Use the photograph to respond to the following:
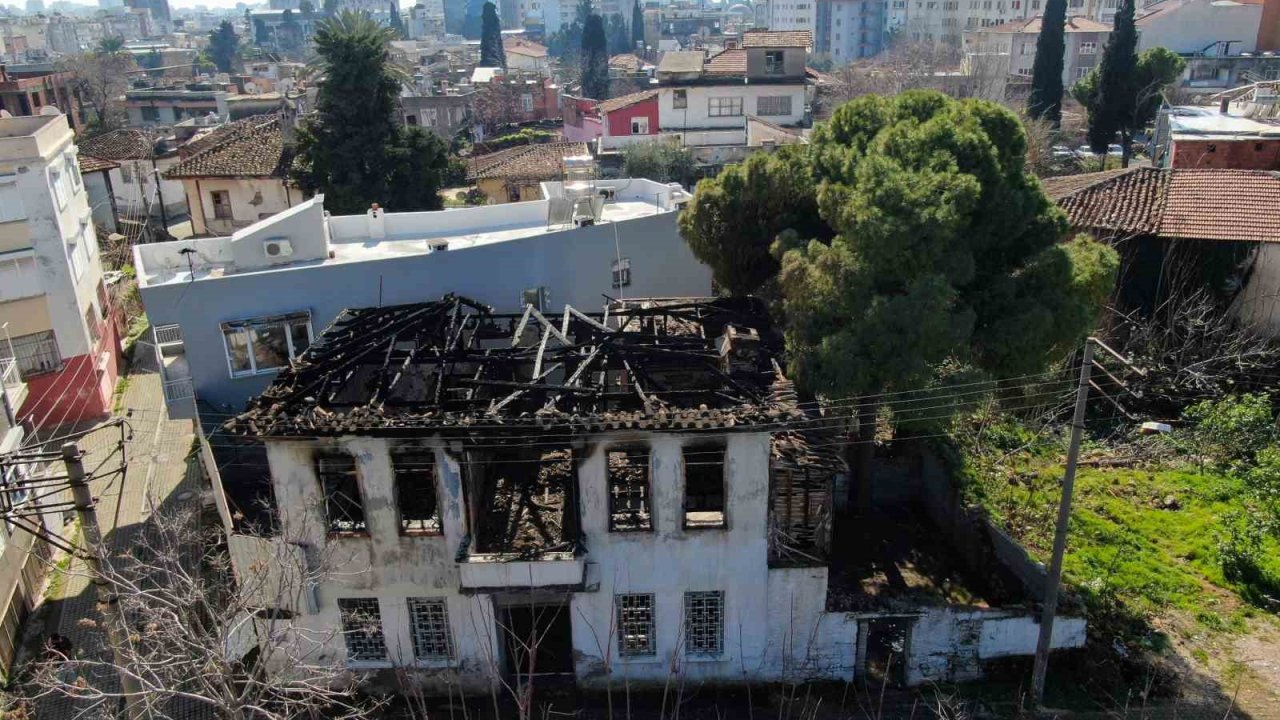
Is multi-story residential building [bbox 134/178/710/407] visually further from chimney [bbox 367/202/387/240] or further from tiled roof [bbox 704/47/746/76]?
tiled roof [bbox 704/47/746/76]

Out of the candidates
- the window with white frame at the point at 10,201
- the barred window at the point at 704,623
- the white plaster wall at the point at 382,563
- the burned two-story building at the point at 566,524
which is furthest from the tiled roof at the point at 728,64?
the white plaster wall at the point at 382,563

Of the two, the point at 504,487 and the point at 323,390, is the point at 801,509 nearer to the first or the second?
the point at 504,487

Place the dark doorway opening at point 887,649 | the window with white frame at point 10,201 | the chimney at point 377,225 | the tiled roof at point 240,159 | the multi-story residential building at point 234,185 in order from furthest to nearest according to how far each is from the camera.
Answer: the multi-story residential building at point 234,185, the tiled roof at point 240,159, the window with white frame at point 10,201, the chimney at point 377,225, the dark doorway opening at point 887,649

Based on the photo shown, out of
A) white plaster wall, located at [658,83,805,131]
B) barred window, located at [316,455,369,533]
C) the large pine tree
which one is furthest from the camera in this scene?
white plaster wall, located at [658,83,805,131]

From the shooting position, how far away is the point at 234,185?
4184 cm

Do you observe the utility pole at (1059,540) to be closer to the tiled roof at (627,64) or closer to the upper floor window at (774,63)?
the upper floor window at (774,63)

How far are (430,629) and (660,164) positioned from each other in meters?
30.8

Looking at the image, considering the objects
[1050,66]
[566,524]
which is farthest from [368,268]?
[1050,66]

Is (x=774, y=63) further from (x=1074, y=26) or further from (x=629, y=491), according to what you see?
(x=1074, y=26)

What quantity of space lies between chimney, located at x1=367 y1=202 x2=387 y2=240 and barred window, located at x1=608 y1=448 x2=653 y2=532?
11456mm

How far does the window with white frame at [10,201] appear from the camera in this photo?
88.2 ft

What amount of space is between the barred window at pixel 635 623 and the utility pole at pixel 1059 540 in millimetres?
6896

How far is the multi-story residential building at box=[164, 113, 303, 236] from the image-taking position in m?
41.2

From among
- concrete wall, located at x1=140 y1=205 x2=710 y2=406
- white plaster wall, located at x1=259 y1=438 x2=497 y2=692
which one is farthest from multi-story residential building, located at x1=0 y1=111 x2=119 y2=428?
white plaster wall, located at x1=259 y1=438 x2=497 y2=692
